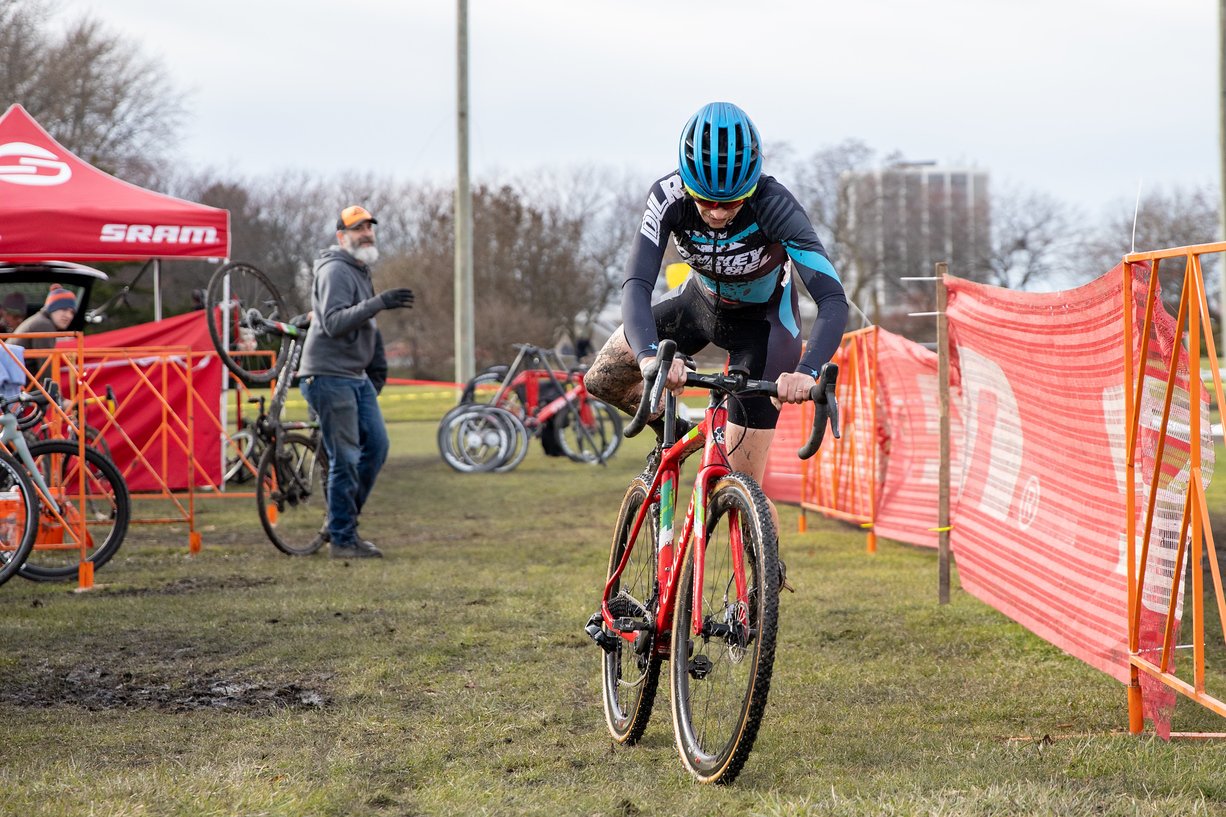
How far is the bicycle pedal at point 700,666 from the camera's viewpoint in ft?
10.4

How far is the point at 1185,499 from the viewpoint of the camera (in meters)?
3.53

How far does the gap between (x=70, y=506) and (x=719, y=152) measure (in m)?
5.13

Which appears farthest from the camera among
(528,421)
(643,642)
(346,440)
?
(528,421)

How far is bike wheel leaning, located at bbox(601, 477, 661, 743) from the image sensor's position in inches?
136

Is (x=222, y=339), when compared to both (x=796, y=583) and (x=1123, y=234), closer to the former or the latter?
(x=796, y=583)

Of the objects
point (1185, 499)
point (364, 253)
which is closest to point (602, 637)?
point (1185, 499)

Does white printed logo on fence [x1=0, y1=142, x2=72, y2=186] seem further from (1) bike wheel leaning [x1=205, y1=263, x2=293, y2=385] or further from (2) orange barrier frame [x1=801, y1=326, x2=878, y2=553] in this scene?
(2) orange barrier frame [x1=801, y1=326, x2=878, y2=553]

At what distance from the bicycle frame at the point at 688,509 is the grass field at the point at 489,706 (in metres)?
0.49

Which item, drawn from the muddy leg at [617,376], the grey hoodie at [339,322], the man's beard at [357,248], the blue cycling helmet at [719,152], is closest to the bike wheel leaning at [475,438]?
the man's beard at [357,248]

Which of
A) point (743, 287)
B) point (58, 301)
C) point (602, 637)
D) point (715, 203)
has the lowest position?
point (602, 637)

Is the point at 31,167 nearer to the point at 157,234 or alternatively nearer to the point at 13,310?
the point at 157,234

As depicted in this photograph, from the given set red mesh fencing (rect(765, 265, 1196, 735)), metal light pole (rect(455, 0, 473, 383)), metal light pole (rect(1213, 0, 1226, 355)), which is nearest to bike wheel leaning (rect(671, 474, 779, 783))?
red mesh fencing (rect(765, 265, 1196, 735))

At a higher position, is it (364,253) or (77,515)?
(364,253)

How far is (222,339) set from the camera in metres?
9.57
